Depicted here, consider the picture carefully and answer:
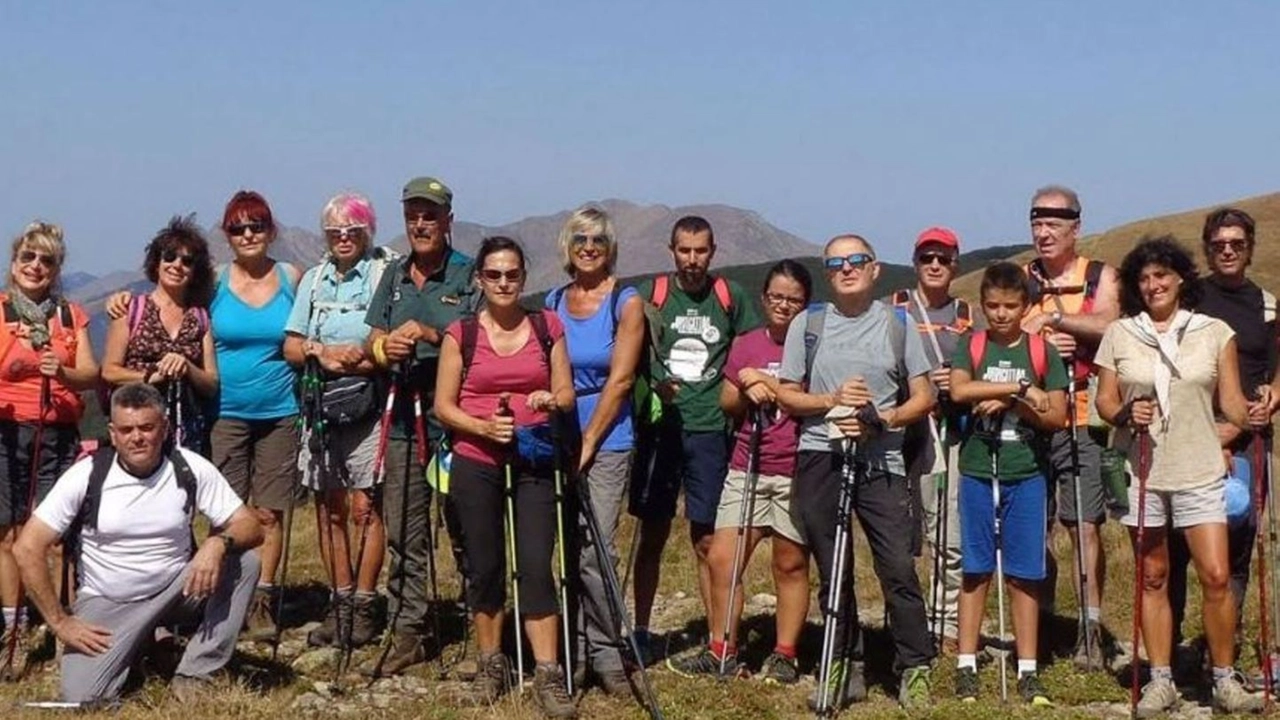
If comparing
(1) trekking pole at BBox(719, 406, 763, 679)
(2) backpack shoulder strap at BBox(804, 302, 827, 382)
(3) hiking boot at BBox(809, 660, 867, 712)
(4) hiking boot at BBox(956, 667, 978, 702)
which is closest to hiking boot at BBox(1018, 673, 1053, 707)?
(4) hiking boot at BBox(956, 667, 978, 702)

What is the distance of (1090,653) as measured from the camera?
916 centimetres

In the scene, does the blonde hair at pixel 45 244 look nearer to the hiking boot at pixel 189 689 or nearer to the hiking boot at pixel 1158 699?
the hiking boot at pixel 189 689

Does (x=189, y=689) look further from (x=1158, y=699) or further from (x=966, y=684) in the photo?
(x=1158, y=699)

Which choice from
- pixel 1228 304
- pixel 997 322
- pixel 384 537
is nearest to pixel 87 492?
pixel 384 537

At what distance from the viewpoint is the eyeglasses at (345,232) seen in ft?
29.2

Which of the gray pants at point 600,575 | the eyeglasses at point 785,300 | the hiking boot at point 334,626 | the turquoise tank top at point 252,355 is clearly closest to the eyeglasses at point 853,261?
the eyeglasses at point 785,300

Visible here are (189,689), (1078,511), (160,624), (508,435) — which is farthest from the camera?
(1078,511)

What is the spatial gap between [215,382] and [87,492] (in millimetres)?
1441

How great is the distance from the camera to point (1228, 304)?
8.36m

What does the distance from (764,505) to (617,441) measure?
1070mm

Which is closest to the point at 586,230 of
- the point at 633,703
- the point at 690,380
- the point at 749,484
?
the point at 690,380

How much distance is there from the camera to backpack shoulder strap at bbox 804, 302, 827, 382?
8195 mm

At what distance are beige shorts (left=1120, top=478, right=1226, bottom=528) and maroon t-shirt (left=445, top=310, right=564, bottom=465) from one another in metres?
3.60

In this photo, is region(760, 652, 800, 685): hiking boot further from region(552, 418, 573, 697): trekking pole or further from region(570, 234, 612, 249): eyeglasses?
region(570, 234, 612, 249): eyeglasses
